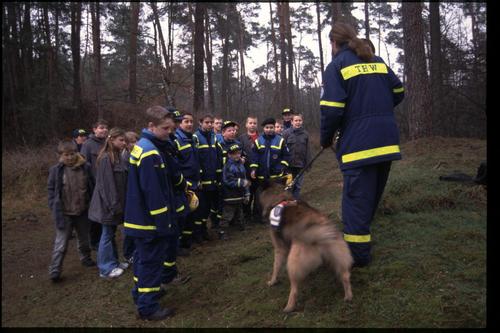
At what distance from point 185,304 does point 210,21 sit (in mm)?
25611

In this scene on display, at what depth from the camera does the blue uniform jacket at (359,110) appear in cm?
394

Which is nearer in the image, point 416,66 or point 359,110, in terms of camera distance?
point 359,110

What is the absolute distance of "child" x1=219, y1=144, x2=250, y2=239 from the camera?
23.8 feet

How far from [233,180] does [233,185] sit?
95 mm

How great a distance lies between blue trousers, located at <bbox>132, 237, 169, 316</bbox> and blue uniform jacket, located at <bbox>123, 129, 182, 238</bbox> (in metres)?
0.16

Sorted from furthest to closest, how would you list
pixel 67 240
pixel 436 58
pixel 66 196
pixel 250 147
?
pixel 436 58, pixel 250 147, pixel 66 196, pixel 67 240

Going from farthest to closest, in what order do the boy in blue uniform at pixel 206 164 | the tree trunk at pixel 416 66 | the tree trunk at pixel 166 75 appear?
the tree trunk at pixel 166 75 → the tree trunk at pixel 416 66 → the boy in blue uniform at pixel 206 164

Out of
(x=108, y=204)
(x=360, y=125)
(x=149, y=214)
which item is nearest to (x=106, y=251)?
(x=108, y=204)

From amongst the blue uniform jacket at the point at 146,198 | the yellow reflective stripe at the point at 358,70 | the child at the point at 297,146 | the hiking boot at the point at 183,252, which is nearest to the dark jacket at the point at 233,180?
the hiking boot at the point at 183,252

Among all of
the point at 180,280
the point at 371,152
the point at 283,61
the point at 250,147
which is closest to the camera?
the point at 371,152

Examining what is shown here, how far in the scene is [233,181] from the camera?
7.23 metres

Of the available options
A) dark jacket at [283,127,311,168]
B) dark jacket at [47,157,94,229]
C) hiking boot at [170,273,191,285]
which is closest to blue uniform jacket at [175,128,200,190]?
hiking boot at [170,273,191,285]

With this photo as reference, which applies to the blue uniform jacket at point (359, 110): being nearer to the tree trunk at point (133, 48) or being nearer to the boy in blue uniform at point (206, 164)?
the boy in blue uniform at point (206, 164)

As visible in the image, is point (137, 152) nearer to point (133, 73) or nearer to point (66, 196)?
point (66, 196)
